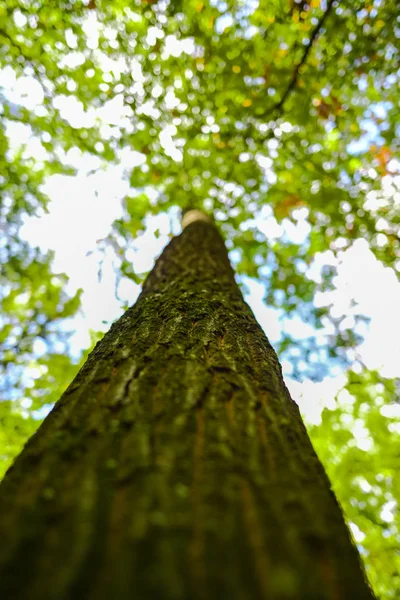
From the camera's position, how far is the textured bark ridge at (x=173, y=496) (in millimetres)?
763

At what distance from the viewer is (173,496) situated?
953 mm

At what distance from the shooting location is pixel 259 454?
1.17 m

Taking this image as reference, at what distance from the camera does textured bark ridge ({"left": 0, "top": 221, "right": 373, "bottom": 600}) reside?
2.50ft

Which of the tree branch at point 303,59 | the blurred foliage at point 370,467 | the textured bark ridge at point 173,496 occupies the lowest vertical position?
the textured bark ridge at point 173,496

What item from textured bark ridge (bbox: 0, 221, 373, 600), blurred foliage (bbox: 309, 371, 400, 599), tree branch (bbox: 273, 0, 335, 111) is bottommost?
textured bark ridge (bbox: 0, 221, 373, 600)

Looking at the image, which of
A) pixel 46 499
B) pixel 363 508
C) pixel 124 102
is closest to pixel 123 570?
pixel 46 499

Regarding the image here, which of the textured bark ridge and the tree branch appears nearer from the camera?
the textured bark ridge

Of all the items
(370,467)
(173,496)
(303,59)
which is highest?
(303,59)

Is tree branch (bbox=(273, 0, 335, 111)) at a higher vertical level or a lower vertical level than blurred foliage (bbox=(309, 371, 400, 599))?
higher

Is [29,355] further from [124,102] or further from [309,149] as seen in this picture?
[309,149]

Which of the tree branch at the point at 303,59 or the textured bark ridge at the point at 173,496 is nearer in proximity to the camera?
the textured bark ridge at the point at 173,496

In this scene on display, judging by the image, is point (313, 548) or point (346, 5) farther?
point (346, 5)

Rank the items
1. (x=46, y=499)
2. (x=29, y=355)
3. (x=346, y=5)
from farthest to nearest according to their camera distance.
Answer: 1. (x=29, y=355)
2. (x=346, y=5)
3. (x=46, y=499)

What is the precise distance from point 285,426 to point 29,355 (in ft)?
20.6
